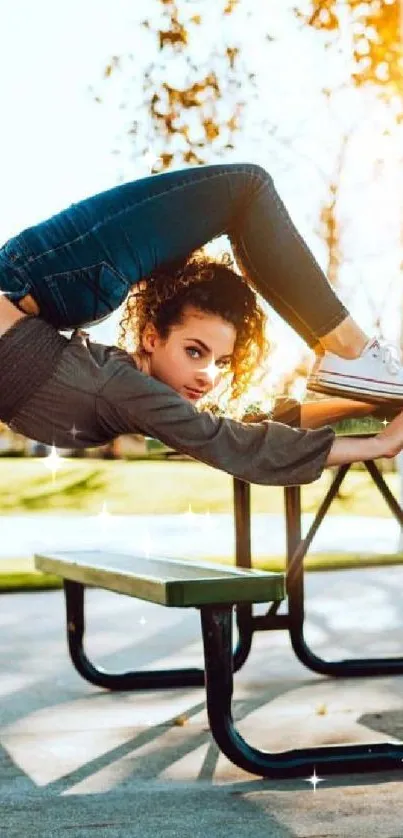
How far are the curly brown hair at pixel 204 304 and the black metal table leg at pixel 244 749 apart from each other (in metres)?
0.73

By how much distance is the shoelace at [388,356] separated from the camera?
10.9 feet

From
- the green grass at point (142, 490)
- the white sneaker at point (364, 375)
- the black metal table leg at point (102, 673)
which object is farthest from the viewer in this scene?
the green grass at point (142, 490)

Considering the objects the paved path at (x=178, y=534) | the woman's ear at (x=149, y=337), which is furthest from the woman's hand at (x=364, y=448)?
the paved path at (x=178, y=534)

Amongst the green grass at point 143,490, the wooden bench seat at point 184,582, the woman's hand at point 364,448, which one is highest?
the woman's hand at point 364,448

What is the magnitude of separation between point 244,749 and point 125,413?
0.82 m

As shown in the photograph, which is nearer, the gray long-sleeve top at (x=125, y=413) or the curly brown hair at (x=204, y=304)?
the gray long-sleeve top at (x=125, y=413)

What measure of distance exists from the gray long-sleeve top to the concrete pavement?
2.34ft

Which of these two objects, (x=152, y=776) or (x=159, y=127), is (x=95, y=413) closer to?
(x=152, y=776)

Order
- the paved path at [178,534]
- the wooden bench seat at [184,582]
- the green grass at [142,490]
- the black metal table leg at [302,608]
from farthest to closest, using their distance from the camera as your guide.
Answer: the green grass at [142,490] < the paved path at [178,534] < the black metal table leg at [302,608] < the wooden bench seat at [184,582]

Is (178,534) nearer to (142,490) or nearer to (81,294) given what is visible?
(142,490)

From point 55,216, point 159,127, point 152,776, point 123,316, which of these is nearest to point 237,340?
point 123,316

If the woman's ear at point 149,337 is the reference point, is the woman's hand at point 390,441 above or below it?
below

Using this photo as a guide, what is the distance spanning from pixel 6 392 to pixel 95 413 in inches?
9.0

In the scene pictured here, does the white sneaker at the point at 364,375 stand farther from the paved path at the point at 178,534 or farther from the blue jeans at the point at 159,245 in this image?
the paved path at the point at 178,534
